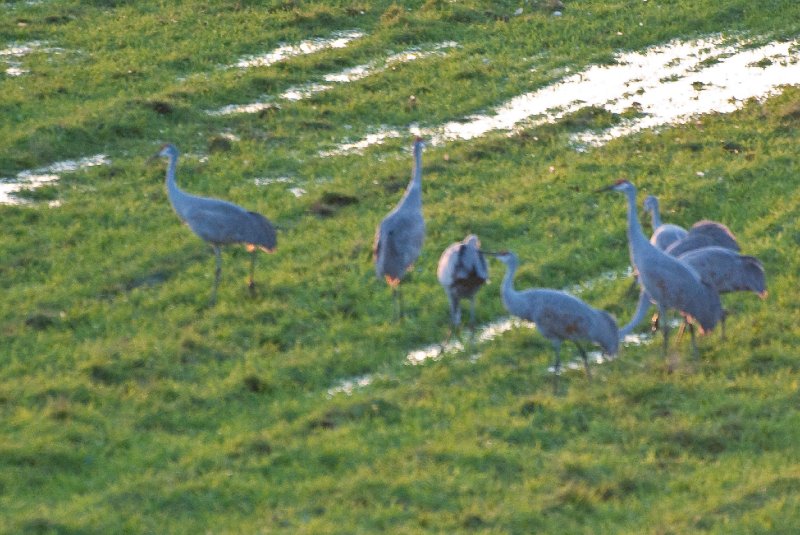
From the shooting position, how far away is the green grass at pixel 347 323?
354 inches

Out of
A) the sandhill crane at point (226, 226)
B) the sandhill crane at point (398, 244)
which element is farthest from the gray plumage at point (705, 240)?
the sandhill crane at point (226, 226)

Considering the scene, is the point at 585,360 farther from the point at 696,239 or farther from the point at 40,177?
the point at 40,177

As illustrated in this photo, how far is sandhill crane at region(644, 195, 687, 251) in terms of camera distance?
12948 mm

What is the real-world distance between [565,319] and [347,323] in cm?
207

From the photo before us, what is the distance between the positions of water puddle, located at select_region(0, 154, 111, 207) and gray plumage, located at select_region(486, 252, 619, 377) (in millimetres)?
5898

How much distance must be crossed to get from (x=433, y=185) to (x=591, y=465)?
6.61 meters

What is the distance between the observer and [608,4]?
22.8m

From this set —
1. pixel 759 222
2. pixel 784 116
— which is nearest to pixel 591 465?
pixel 759 222

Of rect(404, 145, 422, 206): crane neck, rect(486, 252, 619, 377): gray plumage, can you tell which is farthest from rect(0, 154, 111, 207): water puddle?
rect(486, 252, 619, 377): gray plumage

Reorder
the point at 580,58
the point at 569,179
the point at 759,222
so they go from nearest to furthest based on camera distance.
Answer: the point at 759,222 → the point at 569,179 → the point at 580,58

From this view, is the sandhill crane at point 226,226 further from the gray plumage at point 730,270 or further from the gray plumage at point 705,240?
the gray plumage at point 730,270

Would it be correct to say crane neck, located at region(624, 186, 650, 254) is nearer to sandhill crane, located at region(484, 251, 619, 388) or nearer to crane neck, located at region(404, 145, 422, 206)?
sandhill crane, located at region(484, 251, 619, 388)

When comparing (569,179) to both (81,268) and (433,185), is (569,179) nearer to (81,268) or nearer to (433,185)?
(433,185)

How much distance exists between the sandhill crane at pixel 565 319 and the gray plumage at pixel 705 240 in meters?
1.92
